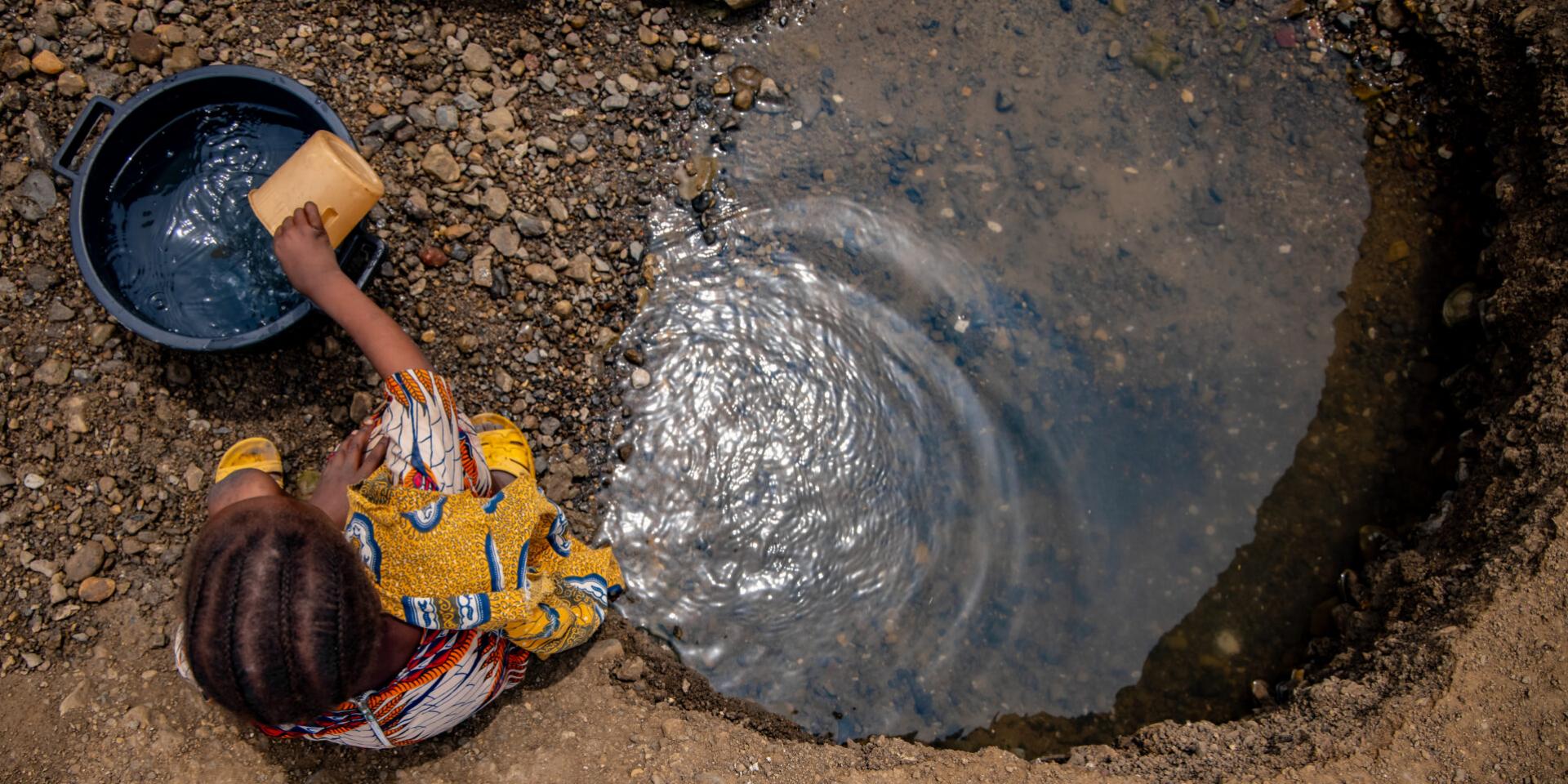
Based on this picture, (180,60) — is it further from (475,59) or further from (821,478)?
(821,478)

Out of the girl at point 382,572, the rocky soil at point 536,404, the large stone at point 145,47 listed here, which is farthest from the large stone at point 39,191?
the girl at point 382,572

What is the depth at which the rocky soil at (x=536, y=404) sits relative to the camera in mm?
2383

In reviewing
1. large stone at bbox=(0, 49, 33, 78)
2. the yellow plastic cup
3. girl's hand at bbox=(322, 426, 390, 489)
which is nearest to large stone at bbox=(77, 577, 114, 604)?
girl's hand at bbox=(322, 426, 390, 489)

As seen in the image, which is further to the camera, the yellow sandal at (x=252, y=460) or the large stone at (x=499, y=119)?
the large stone at (x=499, y=119)

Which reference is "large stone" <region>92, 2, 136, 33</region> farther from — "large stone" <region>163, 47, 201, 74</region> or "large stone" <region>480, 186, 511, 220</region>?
"large stone" <region>480, 186, 511, 220</region>

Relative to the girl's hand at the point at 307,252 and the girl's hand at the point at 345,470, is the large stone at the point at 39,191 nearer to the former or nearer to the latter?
the girl's hand at the point at 307,252

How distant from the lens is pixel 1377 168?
3248 millimetres

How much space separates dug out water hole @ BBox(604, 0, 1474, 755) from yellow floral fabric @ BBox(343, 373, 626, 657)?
72cm

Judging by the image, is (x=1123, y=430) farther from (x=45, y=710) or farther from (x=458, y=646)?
(x=45, y=710)

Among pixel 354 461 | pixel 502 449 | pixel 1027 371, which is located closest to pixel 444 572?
pixel 354 461

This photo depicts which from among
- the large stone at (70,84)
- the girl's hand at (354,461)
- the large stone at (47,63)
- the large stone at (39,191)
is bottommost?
the large stone at (39,191)

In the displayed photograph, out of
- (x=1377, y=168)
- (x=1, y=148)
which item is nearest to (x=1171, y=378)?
(x=1377, y=168)

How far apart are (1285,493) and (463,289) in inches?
114

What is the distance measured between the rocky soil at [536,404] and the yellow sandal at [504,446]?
5.0 inches
